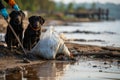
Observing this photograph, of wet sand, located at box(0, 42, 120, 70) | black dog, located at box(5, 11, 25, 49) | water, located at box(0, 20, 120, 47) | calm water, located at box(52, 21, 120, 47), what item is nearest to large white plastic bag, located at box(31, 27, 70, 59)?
wet sand, located at box(0, 42, 120, 70)

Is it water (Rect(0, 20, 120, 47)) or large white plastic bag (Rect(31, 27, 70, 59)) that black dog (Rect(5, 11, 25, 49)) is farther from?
water (Rect(0, 20, 120, 47))

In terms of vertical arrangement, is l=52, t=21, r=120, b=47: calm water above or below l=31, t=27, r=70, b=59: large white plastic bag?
below

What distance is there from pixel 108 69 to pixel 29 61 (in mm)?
2538

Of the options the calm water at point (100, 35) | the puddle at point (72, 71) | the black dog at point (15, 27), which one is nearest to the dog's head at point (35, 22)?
the black dog at point (15, 27)

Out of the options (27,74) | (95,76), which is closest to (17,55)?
(27,74)

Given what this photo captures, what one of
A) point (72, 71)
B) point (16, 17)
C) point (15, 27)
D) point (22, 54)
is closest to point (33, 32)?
point (15, 27)

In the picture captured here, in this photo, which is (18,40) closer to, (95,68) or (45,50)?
(45,50)

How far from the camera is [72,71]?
11805 millimetres

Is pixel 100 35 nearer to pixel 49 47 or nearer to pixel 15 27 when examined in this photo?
pixel 15 27

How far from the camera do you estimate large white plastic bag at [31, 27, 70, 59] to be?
13.7 metres

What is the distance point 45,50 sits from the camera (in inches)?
541

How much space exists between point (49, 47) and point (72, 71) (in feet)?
7.21

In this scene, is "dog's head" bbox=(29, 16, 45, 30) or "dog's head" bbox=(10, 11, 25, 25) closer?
"dog's head" bbox=(10, 11, 25, 25)

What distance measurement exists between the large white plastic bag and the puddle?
0.51m
